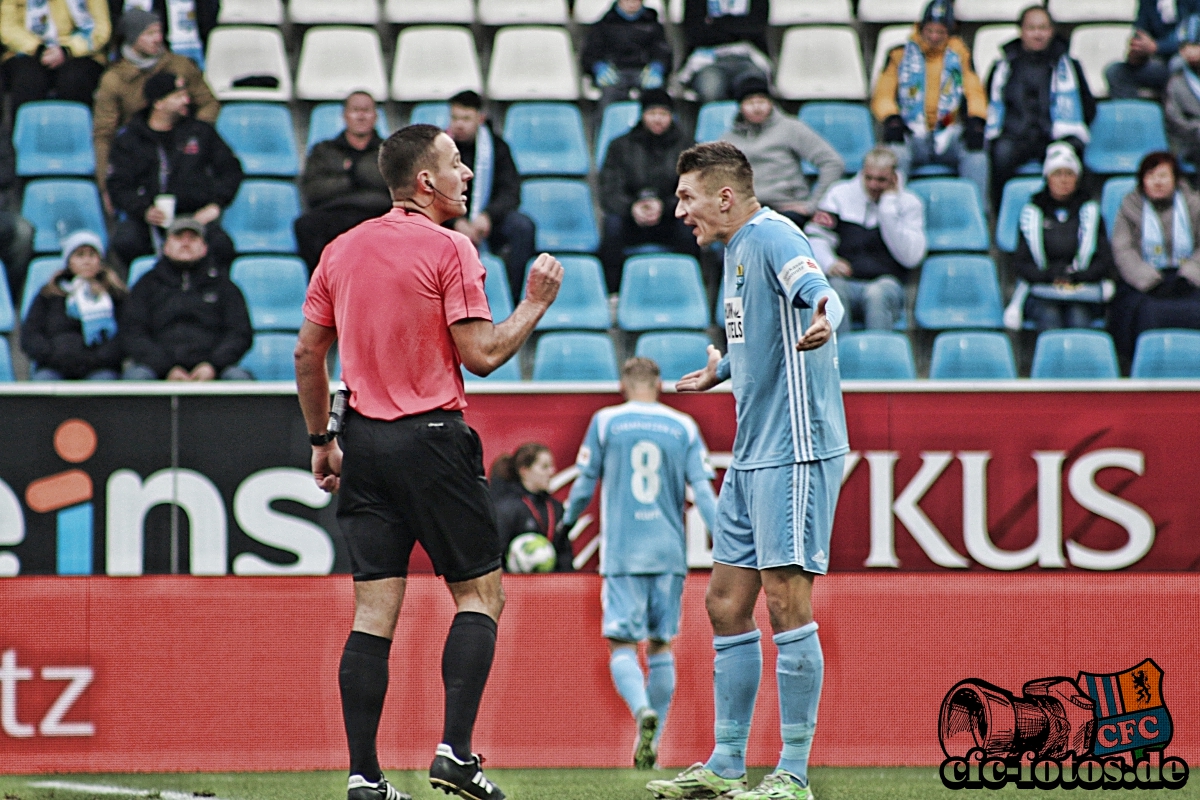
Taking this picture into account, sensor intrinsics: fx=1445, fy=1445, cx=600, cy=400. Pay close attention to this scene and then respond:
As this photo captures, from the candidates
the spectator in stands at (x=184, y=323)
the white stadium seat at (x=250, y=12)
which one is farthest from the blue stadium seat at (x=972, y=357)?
the white stadium seat at (x=250, y=12)

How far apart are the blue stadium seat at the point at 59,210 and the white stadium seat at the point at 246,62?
4.29ft

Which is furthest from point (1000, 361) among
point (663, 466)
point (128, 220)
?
point (128, 220)

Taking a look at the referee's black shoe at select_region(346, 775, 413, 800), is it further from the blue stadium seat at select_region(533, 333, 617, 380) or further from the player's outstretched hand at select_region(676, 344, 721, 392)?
the blue stadium seat at select_region(533, 333, 617, 380)

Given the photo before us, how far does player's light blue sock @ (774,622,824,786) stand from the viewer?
4.27m

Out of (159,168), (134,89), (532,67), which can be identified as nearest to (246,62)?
(134,89)

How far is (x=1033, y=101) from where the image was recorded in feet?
31.8

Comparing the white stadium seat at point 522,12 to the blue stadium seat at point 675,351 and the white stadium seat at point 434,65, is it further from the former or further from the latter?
the blue stadium seat at point 675,351

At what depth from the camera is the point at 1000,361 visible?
865 centimetres

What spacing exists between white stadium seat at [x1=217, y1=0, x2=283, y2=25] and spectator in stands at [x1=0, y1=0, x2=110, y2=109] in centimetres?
103

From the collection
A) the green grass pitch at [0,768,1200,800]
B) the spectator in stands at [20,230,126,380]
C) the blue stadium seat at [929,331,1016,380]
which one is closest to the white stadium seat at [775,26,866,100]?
the blue stadium seat at [929,331,1016,380]

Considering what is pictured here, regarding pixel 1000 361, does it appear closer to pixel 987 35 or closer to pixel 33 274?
pixel 987 35

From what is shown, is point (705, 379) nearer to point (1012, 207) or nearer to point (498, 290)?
point (498, 290)

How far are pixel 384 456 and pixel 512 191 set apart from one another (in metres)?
5.51

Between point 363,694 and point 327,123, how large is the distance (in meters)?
6.87
